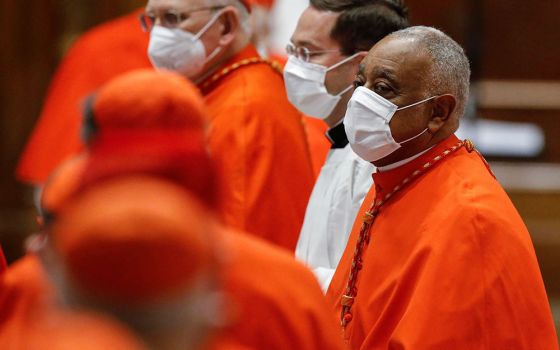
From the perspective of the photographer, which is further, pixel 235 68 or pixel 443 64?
pixel 235 68

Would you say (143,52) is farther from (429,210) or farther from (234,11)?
(429,210)

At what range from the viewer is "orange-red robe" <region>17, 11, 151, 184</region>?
616 cm

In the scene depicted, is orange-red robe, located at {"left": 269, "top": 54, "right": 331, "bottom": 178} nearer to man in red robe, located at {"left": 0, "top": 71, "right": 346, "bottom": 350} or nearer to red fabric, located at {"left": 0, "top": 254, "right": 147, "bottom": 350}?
man in red robe, located at {"left": 0, "top": 71, "right": 346, "bottom": 350}

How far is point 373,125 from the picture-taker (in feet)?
10.2

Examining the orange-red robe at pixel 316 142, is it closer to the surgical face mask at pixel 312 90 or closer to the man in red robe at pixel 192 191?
the surgical face mask at pixel 312 90

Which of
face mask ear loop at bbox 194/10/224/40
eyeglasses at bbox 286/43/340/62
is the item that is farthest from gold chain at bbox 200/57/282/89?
eyeglasses at bbox 286/43/340/62

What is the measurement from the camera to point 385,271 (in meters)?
3.00

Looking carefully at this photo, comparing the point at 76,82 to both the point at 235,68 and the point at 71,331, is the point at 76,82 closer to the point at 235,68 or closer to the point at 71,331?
the point at 235,68

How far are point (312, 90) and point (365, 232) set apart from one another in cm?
71

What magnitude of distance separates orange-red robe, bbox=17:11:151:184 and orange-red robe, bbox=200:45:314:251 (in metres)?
2.06

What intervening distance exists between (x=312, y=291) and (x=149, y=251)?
81 cm

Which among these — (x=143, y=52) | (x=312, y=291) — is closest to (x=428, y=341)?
(x=312, y=291)

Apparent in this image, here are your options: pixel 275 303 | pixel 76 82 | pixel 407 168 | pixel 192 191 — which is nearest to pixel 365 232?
pixel 407 168

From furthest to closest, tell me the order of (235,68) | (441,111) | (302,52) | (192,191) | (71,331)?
(235,68)
(302,52)
(441,111)
(192,191)
(71,331)
